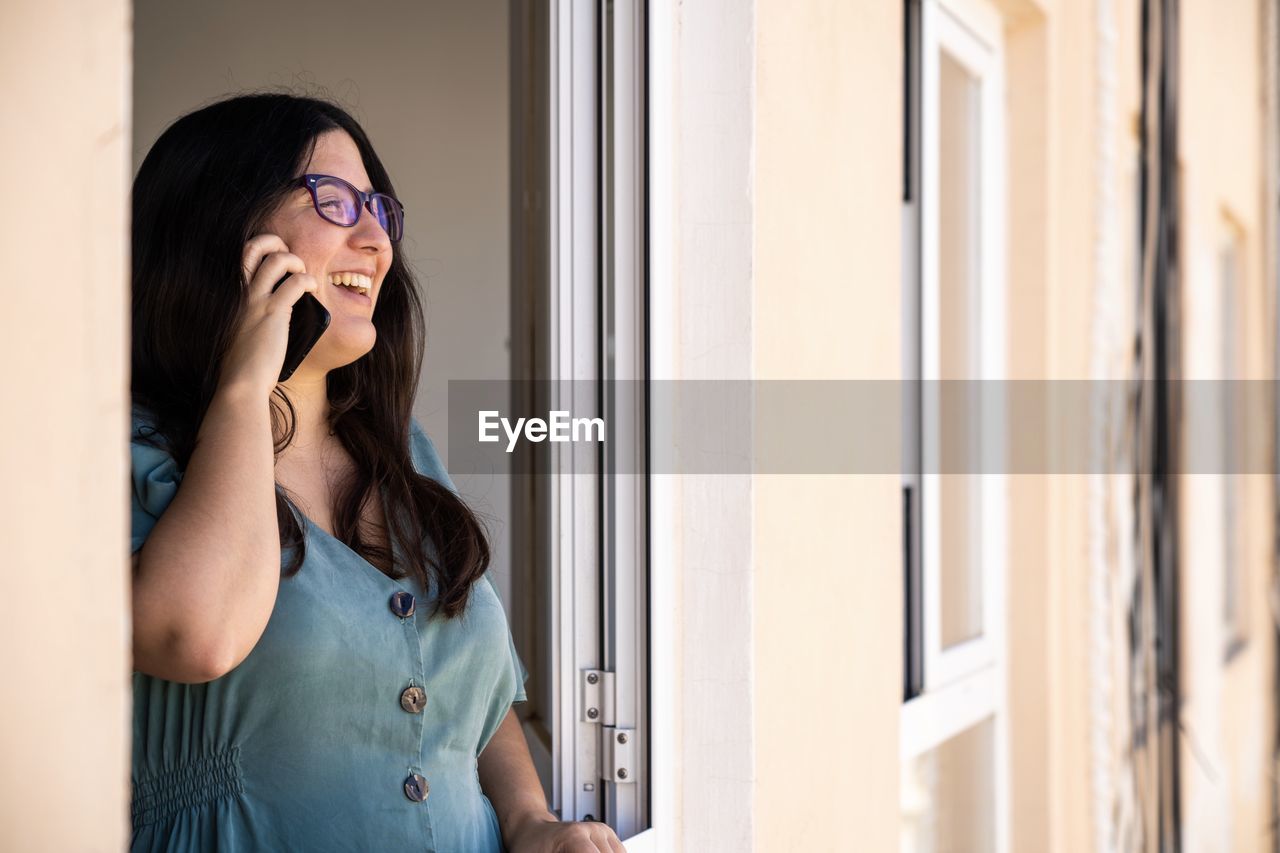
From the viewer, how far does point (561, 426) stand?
4.08ft

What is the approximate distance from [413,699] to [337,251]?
0.39m

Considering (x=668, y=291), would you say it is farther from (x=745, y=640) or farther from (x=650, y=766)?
(x=650, y=766)

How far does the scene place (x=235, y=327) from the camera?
2.71 ft

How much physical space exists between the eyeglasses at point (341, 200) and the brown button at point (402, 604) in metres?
0.33

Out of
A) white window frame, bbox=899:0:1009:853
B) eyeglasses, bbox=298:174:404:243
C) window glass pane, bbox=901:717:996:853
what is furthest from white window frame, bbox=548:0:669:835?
window glass pane, bbox=901:717:996:853

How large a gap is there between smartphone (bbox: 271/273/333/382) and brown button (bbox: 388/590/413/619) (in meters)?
0.21

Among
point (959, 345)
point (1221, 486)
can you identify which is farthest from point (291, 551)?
point (1221, 486)

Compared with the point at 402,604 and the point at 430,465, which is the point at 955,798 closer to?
the point at 430,465

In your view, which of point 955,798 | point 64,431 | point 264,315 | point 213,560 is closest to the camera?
point 64,431

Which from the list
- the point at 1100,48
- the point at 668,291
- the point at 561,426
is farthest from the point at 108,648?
the point at 1100,48

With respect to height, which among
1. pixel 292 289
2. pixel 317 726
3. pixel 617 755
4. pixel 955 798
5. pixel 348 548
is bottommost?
pixel 955 798

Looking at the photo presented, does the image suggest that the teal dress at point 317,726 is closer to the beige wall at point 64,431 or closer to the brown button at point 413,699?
the brown button at point 413,699

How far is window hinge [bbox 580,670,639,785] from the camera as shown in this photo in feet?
4.09

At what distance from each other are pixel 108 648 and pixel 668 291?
908 mm
